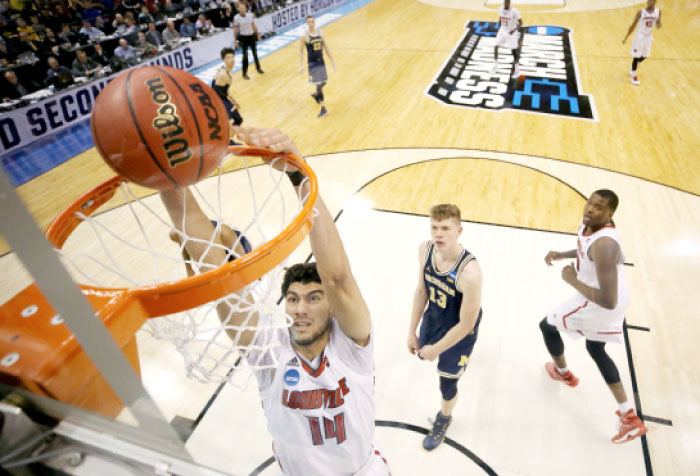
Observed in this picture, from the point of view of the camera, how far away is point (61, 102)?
802 cm

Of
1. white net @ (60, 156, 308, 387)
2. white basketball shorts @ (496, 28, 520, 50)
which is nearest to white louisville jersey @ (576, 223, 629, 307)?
white net @ (60, 156, 308, 387)

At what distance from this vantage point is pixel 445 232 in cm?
253

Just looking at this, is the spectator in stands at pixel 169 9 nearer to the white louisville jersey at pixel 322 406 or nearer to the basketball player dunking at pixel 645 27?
the basketball player dunking at pixel 645 27

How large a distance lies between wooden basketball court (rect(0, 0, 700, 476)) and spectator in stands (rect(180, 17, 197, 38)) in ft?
8.09

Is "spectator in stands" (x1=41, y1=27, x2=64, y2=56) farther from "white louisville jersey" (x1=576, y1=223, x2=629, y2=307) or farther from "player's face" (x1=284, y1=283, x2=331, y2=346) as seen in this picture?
"white louisville jersey" (x1=576, y1=223, x2=629, y2=307)

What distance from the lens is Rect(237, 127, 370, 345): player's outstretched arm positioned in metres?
1.50

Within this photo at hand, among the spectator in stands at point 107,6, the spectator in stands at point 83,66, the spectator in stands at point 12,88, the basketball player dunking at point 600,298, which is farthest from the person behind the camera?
the spectator in stands at point 107,6

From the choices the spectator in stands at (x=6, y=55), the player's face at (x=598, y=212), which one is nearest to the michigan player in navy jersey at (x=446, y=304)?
the player's face at (x=598, y=212)

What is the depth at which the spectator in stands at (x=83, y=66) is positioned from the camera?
848 centimetres

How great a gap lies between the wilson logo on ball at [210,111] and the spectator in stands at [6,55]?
872 centimetres

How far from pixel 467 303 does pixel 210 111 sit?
173 cm

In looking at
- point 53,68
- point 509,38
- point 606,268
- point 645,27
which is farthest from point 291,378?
point 645,27

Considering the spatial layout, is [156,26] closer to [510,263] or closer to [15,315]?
[510,263]

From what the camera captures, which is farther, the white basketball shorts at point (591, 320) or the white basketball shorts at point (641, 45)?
the white basketball shorts at point (641, 45)
